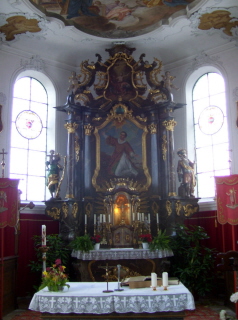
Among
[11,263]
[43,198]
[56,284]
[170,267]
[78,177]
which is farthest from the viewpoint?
[43,198]

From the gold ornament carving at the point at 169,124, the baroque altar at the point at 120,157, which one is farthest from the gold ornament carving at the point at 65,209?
the gold ornament carving at the point at 169,124

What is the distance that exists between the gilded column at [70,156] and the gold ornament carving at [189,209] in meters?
3.19

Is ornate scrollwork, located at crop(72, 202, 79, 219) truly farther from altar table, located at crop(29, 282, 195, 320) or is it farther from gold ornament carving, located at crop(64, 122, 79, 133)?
altar table, located at crop(29, 282, 195, 320)

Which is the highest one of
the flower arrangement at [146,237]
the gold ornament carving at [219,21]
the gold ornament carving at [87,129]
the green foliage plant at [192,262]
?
the gold ornament carving at [219,21]

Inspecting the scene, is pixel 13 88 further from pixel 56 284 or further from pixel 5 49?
pixel 56 284

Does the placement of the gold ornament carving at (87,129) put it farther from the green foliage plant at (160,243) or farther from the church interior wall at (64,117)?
the green foliage plant at (160,243)

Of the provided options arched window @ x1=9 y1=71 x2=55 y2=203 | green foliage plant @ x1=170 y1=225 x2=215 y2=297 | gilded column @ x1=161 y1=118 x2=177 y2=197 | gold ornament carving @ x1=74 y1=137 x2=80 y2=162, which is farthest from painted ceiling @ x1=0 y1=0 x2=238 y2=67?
green foliage plant @ x1=170 y1=225 x2=215 y2=297

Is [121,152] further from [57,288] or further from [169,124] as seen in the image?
[57,288]

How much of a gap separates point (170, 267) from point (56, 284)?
564cm

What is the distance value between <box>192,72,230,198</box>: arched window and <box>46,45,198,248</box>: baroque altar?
1.43 meters

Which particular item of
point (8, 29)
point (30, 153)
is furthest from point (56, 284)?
point (8, 29)

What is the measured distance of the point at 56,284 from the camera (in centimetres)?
582

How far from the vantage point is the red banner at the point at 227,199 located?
367 inches

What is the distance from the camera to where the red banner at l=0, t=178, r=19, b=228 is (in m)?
9.09
